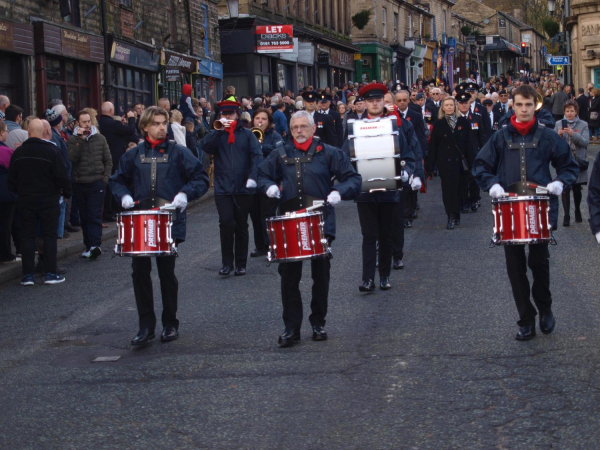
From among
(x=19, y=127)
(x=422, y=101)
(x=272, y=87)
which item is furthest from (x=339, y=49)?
(x=19, y=127)

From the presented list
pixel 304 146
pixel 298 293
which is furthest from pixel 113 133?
pixel 298 293

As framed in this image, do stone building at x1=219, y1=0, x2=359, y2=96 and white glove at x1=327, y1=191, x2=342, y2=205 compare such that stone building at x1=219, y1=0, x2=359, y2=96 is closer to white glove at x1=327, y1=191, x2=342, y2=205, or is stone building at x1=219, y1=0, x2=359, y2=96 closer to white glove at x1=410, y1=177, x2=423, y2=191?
white glove at x1=410, y1=177, x2=423, y2=191

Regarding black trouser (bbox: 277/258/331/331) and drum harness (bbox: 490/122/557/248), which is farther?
black trouser (bbox: 277/258/331/331)

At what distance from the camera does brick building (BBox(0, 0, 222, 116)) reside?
20.2 meters

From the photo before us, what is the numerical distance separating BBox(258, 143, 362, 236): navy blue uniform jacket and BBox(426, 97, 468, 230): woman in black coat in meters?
6.64

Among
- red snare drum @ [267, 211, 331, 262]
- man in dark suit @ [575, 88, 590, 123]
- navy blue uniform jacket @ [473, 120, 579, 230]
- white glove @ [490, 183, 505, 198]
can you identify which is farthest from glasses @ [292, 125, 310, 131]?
man in dark suit @ [575, 88, 590, 123]

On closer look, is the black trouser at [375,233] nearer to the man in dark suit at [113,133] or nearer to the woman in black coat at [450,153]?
the woman in black coat at [450,153]

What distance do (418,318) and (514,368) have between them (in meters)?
1.86

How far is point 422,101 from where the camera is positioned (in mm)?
21797

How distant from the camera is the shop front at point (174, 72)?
27547 millimetres

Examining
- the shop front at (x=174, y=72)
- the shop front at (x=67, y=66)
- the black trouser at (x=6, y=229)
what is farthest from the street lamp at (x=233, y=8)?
the black trouser at (x=6, y=229)

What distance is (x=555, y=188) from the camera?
7.16 metres

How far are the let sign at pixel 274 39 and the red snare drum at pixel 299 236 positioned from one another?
27892mm

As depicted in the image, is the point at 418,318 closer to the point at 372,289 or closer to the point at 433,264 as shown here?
the point at 372,289
